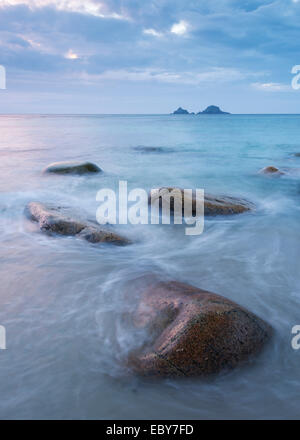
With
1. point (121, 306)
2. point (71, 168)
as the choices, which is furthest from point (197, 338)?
point (71, 168)

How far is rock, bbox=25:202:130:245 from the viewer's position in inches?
255

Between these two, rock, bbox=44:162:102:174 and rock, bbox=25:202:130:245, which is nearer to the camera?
rock, bbox=25:202:130:245

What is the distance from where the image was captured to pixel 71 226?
6719 millimetres

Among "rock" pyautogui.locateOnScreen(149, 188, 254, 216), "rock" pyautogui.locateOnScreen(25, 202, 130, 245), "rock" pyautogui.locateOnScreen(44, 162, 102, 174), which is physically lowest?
"rock" pyautogui.locateOnScreen(25, 202, 130, 245)

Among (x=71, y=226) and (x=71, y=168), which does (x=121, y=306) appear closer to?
(x=71, y=226)

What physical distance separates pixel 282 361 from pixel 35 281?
356cm

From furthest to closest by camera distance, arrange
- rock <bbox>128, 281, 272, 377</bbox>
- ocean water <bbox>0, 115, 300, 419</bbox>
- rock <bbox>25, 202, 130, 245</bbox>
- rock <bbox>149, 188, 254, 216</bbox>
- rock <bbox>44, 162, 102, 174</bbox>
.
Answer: rock <bbox>44, 162, 102, 174</bbox> → rock <bbox>149, 188, 254, 216</bbox> → rock <bbox>25, 202, 130, 245</bbox> → rock <bbox>128, 281, 272, 377</bbox> → ocean water <bbox>0, 115, 300, 419</bbox>

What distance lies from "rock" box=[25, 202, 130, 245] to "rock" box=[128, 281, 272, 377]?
9.17 ft

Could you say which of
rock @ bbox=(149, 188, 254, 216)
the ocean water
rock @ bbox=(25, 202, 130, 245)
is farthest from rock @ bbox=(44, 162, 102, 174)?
rock @ bbox=(25, 202, 130, 245)

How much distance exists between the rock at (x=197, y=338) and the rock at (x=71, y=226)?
2.80 meters

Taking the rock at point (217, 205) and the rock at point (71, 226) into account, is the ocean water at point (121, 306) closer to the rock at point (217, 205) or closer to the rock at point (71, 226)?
the rock at point (71, 226)

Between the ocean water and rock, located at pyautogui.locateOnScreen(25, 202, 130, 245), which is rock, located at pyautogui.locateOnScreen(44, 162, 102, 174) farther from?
rock, located at pyautogui.locateOnScreen(25, 202, 130, 245)

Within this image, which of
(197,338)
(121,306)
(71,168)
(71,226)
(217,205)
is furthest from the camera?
(71,168)

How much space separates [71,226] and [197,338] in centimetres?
408
